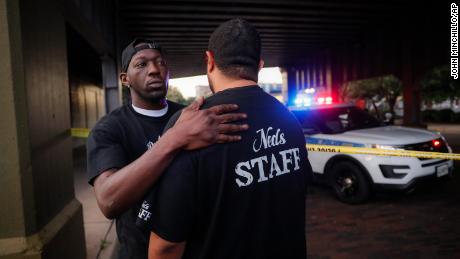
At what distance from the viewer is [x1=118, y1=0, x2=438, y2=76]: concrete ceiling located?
1009 cm

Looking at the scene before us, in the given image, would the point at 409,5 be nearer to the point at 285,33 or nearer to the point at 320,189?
the point at 285,33

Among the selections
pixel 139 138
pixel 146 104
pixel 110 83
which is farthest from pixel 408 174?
pixel 110 83

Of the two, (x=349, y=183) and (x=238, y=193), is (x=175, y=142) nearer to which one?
(x=238, y=193)

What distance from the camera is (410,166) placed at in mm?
5375

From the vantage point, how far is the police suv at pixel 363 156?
5430 millimetres

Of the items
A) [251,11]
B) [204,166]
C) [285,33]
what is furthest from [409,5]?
[204,166]

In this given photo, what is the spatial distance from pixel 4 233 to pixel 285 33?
12.8 m

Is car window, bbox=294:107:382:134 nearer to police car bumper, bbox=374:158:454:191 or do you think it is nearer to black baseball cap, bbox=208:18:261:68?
police car bumper, bbox=374:158:454:191

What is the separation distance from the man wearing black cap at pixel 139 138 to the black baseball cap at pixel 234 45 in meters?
0.21

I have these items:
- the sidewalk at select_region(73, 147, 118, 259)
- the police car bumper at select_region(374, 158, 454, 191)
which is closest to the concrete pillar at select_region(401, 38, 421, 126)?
the police car bumper at select_region(374, 158, 454, 191)

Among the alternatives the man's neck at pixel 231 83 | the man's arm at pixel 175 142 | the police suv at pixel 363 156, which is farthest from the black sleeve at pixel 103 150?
the police suv at pixel 363 156

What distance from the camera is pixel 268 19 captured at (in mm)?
11477

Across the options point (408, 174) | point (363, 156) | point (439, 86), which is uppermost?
point (439, 86)

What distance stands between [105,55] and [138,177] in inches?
309
